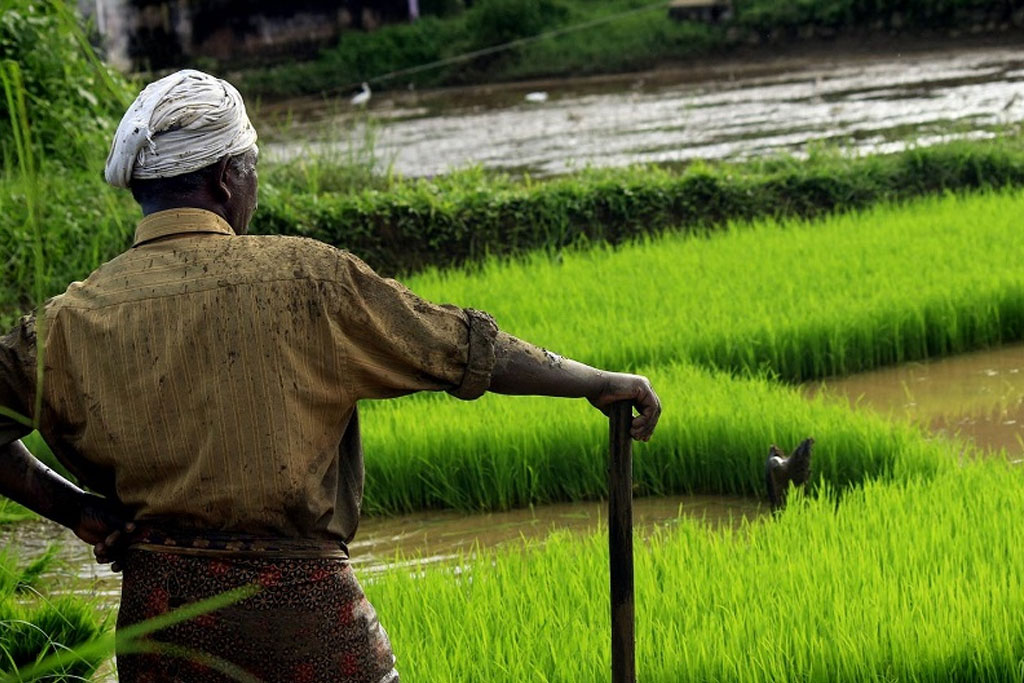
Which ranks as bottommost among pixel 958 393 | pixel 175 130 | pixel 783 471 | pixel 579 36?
pixel 579 36

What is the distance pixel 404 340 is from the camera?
2.13 metres

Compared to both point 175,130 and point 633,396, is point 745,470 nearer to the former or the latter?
point 633,396

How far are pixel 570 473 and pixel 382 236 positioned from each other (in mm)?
2889

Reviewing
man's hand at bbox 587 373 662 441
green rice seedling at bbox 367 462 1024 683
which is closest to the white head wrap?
man's hand at bbox 587 373 662 441

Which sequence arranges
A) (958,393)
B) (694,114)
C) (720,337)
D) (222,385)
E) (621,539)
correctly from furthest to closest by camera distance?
(694,114) → (720,337) → (958,393) → (621,539) → (222,385)

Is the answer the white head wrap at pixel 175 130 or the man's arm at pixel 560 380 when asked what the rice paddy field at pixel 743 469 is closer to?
the man's arm at pixel 560 380

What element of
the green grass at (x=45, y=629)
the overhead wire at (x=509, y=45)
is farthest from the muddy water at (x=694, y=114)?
the green grass at (x=45, y=629)

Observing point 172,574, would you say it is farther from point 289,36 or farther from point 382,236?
point 289,36

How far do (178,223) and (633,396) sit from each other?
68 cm

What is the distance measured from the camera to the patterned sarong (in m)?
2.12

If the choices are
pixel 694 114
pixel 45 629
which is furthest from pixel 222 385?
pixel 694 114

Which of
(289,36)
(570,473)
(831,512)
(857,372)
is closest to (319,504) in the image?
(831,512)

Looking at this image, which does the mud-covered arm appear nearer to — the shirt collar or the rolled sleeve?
the shirt collar

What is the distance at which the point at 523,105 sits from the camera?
17031 millimetres
